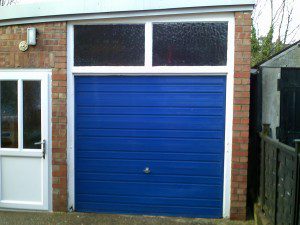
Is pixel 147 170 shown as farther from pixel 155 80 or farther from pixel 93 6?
pixel 93 6

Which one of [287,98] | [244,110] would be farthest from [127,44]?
[287,98]

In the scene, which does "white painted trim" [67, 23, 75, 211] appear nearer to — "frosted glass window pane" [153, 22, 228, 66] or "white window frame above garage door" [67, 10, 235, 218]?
"white window frame above garage door" [67, 10, 235, 218]

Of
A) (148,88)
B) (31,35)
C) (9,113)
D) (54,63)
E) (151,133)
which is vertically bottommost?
(151,133)

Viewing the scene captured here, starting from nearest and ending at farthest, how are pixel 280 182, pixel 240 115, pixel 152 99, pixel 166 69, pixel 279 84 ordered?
pixel 280 182, pixel 279 84, pixel 240 115, pixel 166 69, pixel 152 99

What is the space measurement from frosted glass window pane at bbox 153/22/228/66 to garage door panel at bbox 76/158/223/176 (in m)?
1.49

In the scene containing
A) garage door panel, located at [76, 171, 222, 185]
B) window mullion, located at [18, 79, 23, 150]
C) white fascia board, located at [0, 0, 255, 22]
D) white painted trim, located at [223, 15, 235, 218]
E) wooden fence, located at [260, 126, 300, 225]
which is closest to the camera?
wooden fence, located at [260, 126, 300, 225]

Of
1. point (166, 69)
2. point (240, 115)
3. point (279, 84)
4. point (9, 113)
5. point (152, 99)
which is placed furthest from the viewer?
point (9, 113)

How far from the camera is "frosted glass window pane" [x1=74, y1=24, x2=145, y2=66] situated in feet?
18.0

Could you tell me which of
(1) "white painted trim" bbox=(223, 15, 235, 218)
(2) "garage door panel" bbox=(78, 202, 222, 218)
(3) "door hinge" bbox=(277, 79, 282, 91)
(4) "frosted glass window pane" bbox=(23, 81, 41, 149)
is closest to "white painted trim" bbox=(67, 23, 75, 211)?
(2) "garage door panel" bbox=(78, 202, 222, 218)

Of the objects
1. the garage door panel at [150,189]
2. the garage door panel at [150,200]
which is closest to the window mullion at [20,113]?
the garage door panel at [150,189]

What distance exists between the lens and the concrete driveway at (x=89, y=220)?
5328 mm

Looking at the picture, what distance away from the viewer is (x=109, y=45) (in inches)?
219

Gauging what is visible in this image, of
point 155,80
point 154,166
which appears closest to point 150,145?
point 154,166

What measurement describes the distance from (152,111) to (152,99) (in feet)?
0.59
